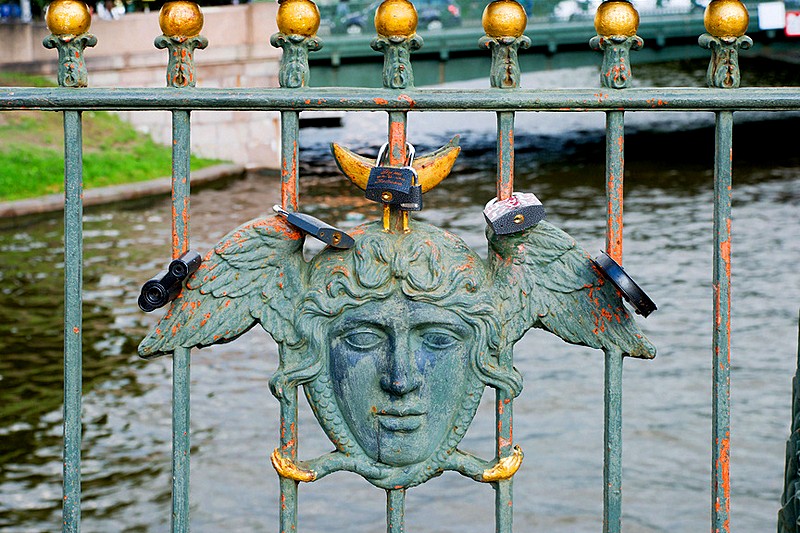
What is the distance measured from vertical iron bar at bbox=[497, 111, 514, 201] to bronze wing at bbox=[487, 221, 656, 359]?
0.10 m

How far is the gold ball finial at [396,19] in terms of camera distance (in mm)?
2500

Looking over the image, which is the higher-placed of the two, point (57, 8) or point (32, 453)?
point (57, 8)

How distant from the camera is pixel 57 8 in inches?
99.0

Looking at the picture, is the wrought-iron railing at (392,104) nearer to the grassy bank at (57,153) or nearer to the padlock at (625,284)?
the padlock at (625,284)

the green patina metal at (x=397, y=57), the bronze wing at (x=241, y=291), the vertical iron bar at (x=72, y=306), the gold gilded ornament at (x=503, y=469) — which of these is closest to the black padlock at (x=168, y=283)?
the bronze wing at (x=241, y=291)

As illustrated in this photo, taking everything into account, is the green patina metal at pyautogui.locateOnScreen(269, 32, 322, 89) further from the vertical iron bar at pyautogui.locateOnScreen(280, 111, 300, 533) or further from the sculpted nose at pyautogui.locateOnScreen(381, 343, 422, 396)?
the sculpted nose at pyautogui.locateOnScreen(381, 343, 422, 396)

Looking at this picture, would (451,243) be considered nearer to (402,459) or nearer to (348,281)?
(348,281)

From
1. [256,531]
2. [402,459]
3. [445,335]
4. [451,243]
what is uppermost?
[451,243]

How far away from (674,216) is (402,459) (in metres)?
13.0

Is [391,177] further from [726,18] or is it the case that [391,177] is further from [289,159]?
Result: [726,18]

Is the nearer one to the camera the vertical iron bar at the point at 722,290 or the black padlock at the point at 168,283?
the black padlock at the point at 168,283

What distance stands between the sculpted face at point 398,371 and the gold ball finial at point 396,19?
0.53m

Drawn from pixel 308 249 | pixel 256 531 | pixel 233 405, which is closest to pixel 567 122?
pixel 308 249

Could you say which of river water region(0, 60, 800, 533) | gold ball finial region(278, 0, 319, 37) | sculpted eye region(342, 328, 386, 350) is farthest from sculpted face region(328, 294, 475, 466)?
river water region(0, 60, 800, 533)
